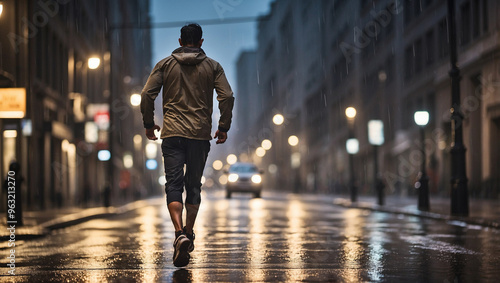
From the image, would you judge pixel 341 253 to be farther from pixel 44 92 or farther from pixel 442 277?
pixel 44 92

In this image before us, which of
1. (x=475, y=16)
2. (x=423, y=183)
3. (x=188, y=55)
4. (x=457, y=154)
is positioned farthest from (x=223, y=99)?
(x=475, y=16)

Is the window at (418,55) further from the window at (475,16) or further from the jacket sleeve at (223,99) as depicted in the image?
the jacket sleeve at (223,99)

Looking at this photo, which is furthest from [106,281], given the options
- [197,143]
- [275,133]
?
[275,133]

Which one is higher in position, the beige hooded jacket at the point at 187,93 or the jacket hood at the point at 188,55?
the jacket hood at the point at 188,55

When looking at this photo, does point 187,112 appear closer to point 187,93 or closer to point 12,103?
point 187,93

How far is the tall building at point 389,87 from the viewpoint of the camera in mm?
33469

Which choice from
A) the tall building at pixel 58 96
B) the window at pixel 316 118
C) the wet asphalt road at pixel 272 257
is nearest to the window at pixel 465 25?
the tall building at pixel 58 96

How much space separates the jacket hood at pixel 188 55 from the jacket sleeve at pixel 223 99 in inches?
9.1

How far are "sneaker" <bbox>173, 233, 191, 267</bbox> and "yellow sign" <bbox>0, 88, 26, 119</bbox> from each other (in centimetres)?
1017

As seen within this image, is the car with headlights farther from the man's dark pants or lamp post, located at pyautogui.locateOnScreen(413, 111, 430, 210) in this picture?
the man's dark pants

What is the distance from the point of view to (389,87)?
51.8 meters

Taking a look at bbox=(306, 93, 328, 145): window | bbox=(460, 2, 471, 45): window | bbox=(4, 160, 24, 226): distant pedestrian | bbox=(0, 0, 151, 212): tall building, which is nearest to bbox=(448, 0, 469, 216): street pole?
bbox=(4, 160, 24, 226): distant pedestrian

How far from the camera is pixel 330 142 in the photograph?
7500 centimetres

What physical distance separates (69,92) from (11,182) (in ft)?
86.1
